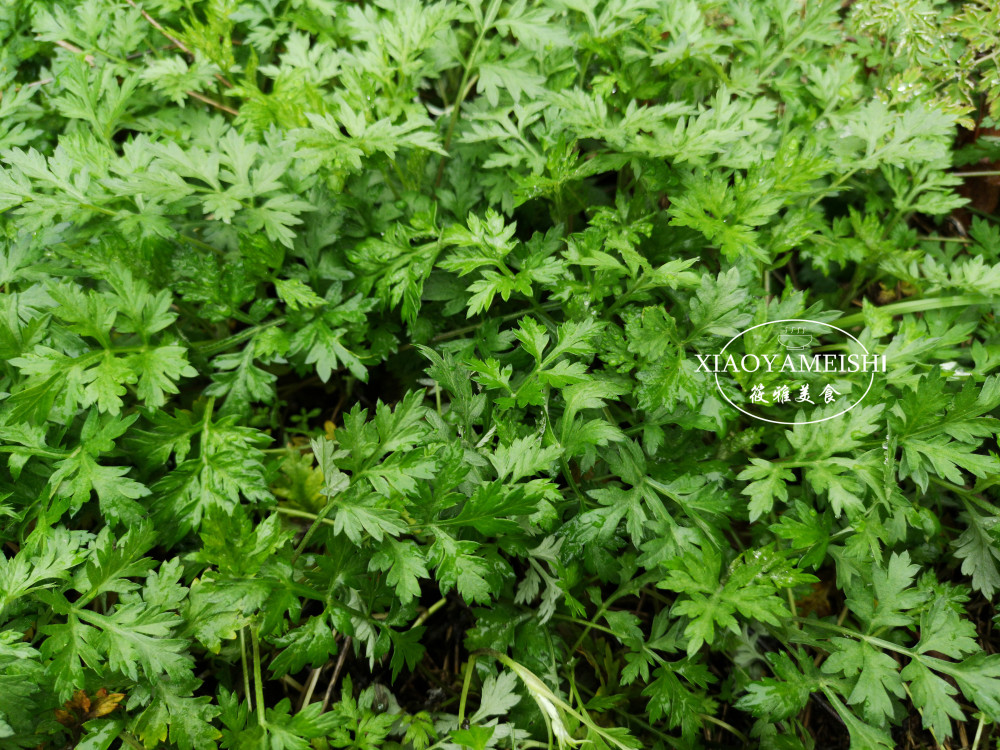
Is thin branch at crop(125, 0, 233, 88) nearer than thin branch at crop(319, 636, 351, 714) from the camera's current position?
No

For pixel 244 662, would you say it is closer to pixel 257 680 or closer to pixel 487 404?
pixel 257 680

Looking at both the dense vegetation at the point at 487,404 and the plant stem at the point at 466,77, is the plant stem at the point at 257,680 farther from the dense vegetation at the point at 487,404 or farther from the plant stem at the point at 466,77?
the plant stem at the point at 466,77

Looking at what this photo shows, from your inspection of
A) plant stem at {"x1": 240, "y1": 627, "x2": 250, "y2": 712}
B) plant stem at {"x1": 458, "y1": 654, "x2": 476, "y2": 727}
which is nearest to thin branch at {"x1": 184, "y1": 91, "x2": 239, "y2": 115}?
plant stem at {"x1": 240, "y1": 627, "x2": 250, "y2": 712}

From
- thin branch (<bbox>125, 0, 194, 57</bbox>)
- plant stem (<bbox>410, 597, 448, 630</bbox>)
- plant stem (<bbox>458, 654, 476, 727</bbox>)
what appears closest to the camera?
plant stem (<bbox>458, 654, 476, 727</bbox>)

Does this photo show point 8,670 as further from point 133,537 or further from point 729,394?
point 729,394

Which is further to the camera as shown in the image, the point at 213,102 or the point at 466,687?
the point at 213,102

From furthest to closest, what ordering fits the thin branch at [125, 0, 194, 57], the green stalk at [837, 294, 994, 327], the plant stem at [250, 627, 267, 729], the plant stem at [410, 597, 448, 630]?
1. the thin branch at [125, 0, 194, 57]
2. the green stalk at [837, 294, 994, 327]
3. the plant stem at [410, 597, 448, 630]
4. the plant stem at [250, 627, 267, 729]
